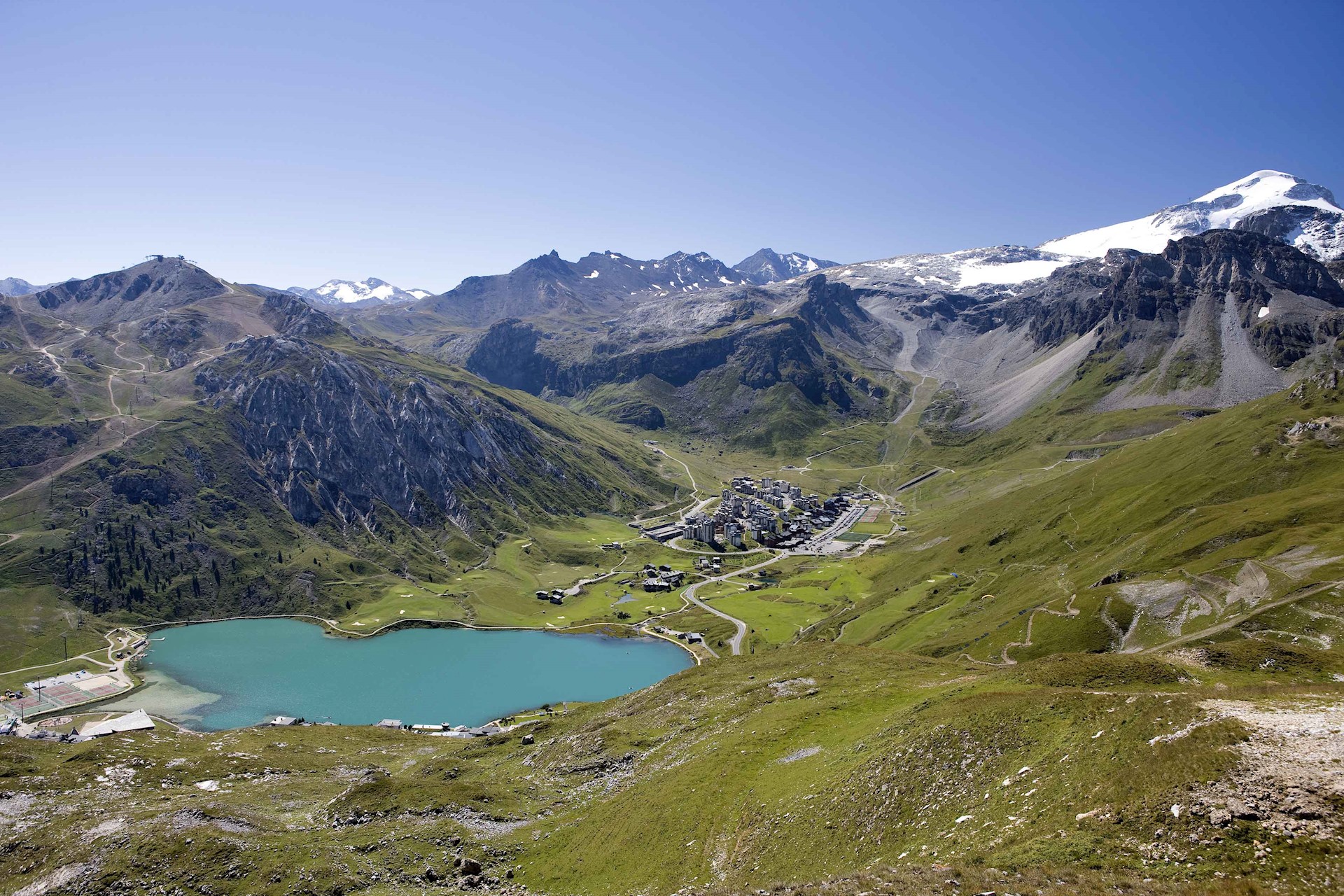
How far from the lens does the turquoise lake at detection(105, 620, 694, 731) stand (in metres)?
139

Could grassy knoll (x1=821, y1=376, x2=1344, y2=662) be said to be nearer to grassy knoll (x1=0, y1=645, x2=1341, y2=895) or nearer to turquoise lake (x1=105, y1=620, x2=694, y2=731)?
grassy knoll (x1=0, y1=645, x2=1341, y2=895)

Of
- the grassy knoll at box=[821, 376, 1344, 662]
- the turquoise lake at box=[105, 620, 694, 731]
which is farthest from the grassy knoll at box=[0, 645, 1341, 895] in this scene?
the turquoise lake at box=[105, 620, 694, 731]

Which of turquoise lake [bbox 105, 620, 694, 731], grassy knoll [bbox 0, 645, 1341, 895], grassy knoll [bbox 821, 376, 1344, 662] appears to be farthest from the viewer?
turquoise lake [bbox 105, 620, 694, 731]

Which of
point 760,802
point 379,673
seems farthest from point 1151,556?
point 379,673

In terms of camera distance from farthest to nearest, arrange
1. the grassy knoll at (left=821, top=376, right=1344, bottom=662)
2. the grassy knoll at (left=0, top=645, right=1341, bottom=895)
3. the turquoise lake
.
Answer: the turquoise lake, the grassy knoll at (left=821, top=376, right=1344, bottom=662), the grassy knoll at (left=0, top=645, right=1341, bottom=895)

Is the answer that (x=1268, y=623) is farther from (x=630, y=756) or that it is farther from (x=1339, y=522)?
(x=630, y=756)

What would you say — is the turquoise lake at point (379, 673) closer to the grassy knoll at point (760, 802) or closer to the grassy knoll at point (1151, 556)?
the grassy knoll at point (1151, 556)

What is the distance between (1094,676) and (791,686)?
33.8 metres

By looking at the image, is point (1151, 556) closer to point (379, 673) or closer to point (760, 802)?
point (760, 802)

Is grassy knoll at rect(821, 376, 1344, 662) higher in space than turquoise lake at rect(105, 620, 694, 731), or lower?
higher

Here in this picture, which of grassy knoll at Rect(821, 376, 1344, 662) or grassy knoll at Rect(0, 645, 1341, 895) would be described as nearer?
grassy knoll at Rect(0, 645, 1341, 895)

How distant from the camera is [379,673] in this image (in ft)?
540

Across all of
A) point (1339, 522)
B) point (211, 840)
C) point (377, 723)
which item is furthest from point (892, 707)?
point (377, 723)

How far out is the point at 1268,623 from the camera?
69625mm
